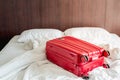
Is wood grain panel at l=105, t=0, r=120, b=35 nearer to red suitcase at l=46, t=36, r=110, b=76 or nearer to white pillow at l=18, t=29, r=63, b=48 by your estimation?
white pillow at l=18, t=29, r=63, b=48

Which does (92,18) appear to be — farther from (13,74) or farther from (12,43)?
(13,74)

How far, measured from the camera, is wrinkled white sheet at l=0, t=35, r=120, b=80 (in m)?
1.36

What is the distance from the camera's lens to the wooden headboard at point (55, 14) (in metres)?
2.63

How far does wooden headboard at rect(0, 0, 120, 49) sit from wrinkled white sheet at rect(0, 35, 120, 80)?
1.09 meters

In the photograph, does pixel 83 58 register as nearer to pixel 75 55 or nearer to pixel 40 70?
pixel 75 55

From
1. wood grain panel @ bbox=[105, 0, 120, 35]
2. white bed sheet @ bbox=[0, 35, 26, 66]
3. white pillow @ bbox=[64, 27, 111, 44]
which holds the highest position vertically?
wood grain panel @ bbox=[105, 0, 120, 35]

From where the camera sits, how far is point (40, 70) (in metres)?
1.48

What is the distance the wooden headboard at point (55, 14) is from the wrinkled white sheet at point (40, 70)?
1.09 meters

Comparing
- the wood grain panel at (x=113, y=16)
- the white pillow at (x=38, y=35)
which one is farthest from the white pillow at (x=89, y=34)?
the wood grain panel at (x=113, y=16)

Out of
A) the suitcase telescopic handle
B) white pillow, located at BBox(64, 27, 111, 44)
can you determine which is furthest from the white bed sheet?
the suitcase telescopic handle

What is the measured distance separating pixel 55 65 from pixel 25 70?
0.27 meters

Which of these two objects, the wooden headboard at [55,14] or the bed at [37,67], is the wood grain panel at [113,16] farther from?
the bed at [37,67]

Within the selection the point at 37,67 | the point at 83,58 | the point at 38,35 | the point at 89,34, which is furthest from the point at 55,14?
the point at 83,58

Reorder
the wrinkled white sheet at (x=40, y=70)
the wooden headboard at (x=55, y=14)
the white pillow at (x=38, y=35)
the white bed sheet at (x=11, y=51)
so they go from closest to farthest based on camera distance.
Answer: the wrinkled white sheet at (x=40, y=70)
the white bed sheet at (x=11, y=51)
the white pillow at (x=38, y=35)
the wooden headboard at (x=55, y=14)
